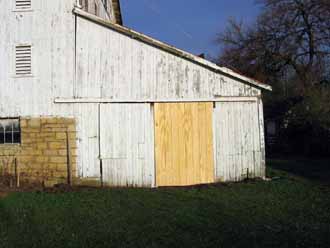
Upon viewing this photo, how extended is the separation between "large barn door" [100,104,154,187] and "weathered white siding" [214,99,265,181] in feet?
6.42

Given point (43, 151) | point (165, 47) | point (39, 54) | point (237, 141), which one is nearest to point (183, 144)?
point (237, 141)

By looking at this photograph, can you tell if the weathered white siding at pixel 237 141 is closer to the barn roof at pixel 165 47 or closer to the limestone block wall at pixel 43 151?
the barn roof at pixel 165 47

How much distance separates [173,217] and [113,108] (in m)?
5.45

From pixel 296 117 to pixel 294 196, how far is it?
15.9 metres

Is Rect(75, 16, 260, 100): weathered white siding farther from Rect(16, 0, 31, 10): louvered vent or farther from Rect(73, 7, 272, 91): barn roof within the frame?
Rect(16, 0, 31, 10): louvered vent

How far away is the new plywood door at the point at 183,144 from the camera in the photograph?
13.3m

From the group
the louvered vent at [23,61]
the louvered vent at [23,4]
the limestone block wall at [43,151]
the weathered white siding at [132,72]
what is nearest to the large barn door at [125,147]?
the weathered white siding at [132,72]

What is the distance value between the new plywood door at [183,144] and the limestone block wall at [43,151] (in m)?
2.47

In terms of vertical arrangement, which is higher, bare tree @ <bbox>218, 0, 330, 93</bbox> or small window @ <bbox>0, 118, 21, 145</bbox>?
bare tree @ <bbox>218, 0, 330, 93</bbox>

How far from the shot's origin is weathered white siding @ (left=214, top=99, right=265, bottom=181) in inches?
530

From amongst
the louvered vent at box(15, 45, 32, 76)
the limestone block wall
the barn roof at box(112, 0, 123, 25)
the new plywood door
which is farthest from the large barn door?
the barn roof at box(112, 0, 123, 25)

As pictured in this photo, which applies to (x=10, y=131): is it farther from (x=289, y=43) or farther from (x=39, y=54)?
(x=289, y=43)

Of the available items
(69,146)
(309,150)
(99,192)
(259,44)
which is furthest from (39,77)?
(259,44)

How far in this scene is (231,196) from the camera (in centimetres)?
1106
